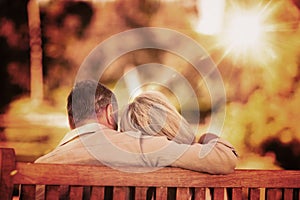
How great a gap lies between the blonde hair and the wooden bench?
0.52 ft

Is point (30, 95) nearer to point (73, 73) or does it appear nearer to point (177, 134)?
point (73, 73)

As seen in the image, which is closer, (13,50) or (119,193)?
(119,193)

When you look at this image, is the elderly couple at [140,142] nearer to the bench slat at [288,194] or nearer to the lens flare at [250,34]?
the bench slat at [288,194]

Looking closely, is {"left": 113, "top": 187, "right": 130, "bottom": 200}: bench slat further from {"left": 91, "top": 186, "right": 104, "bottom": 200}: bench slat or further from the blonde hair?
the blonde hair

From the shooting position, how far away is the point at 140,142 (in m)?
1.56

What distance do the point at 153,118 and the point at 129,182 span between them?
0.23 m

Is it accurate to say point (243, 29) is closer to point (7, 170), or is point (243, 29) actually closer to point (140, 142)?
point (140, 142)

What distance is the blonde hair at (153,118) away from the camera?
1628 mm

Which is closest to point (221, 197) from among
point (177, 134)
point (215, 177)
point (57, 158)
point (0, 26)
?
point (215, 177)

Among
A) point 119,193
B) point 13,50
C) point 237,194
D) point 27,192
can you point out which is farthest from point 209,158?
point 13,50

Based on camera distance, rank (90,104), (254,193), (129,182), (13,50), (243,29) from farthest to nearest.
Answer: (243,29) < (13,50) < (90,104) < (254,193) < (129,182)

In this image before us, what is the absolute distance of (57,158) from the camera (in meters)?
1.58

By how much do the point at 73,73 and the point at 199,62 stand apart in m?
0.81

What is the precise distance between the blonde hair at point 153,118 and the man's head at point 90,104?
12cm
